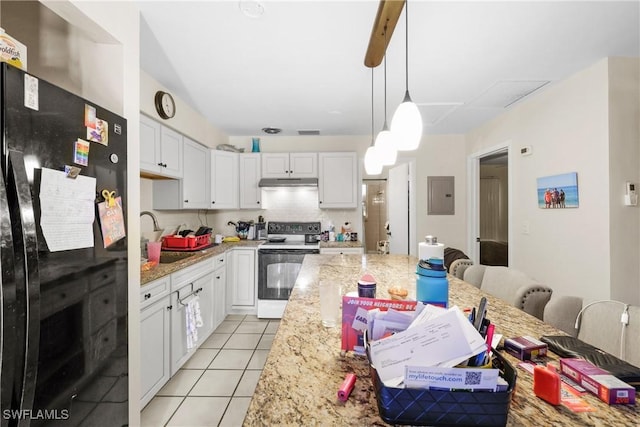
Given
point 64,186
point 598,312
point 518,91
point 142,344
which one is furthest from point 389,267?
point 518,91

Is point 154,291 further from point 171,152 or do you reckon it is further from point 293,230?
point 293,230

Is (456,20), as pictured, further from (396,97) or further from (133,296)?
(133,296)

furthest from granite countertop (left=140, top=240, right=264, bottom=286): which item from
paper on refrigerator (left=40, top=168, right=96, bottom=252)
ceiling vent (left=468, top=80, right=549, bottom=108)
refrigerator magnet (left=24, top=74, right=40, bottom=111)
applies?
ceiling vent (left=468, top=80, right=549, bottom=108)

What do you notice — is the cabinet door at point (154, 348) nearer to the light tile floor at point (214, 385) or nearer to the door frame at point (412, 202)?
the light tile floor at point (214, 385)

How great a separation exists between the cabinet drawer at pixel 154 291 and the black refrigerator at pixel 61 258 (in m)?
0.44

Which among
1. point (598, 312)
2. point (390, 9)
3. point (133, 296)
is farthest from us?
point (133, 296)

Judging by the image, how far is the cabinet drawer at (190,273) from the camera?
2131 millimetres

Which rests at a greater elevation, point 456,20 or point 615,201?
point 456,20

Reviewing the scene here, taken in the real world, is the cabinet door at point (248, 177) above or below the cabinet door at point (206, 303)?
above

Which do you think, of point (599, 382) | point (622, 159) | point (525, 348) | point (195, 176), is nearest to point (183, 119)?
point (195, 176)

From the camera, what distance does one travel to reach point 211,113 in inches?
132

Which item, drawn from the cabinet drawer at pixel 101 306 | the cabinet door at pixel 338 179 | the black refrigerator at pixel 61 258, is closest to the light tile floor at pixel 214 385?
the black refrigerator at pixel 61 258

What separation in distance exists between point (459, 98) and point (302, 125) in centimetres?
192

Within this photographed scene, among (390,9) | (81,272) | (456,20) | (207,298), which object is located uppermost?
(456,20)
